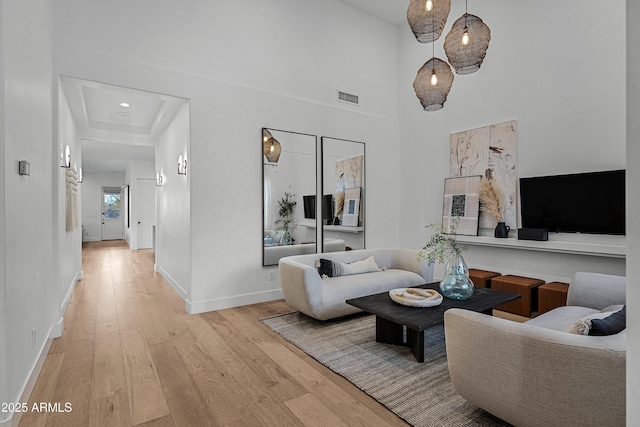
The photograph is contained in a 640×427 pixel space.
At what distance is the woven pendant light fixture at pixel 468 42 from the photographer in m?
2.75

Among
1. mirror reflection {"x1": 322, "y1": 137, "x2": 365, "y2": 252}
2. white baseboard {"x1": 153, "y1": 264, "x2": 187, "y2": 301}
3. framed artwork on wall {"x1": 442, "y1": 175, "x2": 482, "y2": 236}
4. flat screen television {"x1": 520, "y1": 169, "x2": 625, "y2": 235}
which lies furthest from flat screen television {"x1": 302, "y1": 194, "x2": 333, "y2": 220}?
flat screen television {"x1": 520, "y1": 169, "x2": 625, "y2": 235}

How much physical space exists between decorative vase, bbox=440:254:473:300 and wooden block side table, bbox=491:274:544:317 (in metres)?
1.07

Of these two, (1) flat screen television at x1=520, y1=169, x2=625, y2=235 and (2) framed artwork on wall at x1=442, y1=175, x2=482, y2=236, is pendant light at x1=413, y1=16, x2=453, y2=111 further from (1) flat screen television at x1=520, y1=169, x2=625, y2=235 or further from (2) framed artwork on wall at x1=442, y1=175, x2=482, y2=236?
(2) framed artwork on wall at x1=442, y1=175, x2=482, y2=236

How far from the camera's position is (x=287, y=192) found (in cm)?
476

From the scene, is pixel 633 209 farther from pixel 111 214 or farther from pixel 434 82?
pixel 111 214

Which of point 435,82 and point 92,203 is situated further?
point 92,203

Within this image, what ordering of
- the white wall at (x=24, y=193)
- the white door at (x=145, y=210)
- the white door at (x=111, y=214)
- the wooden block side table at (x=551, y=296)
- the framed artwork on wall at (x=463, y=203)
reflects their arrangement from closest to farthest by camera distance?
the white wall at (x=24, y=193), the wooden block side table at (x=551, y=296), the framed artwork on wall at (x=463, y=203), the white door at (x=145, y=210), the white door at (x=111, y=214)

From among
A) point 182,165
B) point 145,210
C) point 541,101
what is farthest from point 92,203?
point 541,101

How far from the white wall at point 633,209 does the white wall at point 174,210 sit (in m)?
3.93

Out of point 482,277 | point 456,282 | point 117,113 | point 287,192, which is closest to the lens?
point 456,282

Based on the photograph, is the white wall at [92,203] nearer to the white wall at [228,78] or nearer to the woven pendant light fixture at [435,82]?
the white wall at [228,78]

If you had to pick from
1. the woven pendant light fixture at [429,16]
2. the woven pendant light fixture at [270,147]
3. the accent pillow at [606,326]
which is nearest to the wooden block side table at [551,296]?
the accent pillow at [606,326]

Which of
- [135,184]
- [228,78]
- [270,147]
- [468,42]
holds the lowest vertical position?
[135,184]

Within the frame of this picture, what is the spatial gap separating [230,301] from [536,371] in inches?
137
